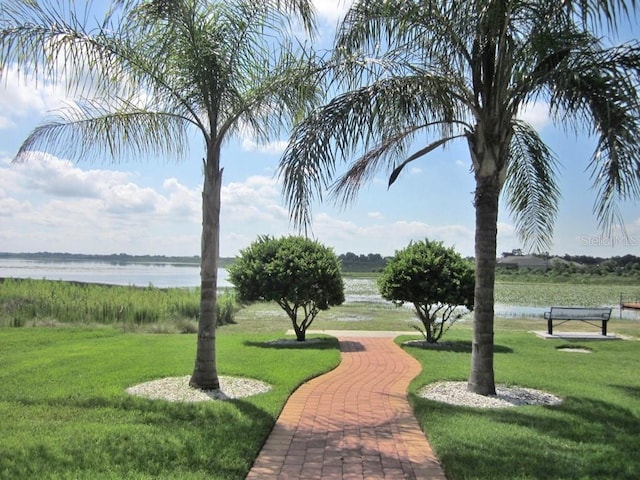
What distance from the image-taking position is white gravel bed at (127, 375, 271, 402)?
728cm

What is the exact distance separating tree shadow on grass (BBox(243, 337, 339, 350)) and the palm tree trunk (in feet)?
17.5

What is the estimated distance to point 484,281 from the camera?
7469 mm

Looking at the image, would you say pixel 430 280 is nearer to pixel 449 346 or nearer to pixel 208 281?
pixel 449 346

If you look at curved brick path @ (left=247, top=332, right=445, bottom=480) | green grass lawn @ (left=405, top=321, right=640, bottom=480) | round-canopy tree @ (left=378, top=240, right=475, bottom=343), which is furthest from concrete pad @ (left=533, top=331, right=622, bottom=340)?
curved brick path @ (left=247, top=332, right=445, bottom=480)

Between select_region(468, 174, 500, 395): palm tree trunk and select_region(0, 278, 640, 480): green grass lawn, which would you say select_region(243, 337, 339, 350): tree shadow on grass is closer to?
select_region(0, 278, 640, 480): green grass lawn

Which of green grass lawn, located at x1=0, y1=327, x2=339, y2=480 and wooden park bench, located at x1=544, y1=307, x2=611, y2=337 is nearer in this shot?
green grass lawn, located at x1=0, y1=327, x2=339, y2=480

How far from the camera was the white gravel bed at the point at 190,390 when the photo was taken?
728 centimetres

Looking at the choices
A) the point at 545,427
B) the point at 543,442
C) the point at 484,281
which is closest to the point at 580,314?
the point at 484,281

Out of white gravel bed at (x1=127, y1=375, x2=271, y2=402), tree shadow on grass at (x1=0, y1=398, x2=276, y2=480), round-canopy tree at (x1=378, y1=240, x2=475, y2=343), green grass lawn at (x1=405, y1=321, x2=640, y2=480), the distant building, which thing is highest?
the distant building

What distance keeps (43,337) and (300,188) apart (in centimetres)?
974

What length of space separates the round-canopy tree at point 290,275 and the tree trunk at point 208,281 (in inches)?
238

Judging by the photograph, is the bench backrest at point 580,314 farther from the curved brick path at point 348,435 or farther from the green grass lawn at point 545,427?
the curved brick path at point 348,435

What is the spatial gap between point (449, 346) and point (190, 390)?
7.47 m

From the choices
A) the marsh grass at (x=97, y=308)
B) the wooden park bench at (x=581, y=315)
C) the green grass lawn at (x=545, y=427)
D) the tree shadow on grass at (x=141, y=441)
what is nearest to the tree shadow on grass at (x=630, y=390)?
the green grass lawn at (x=545, y=427)
